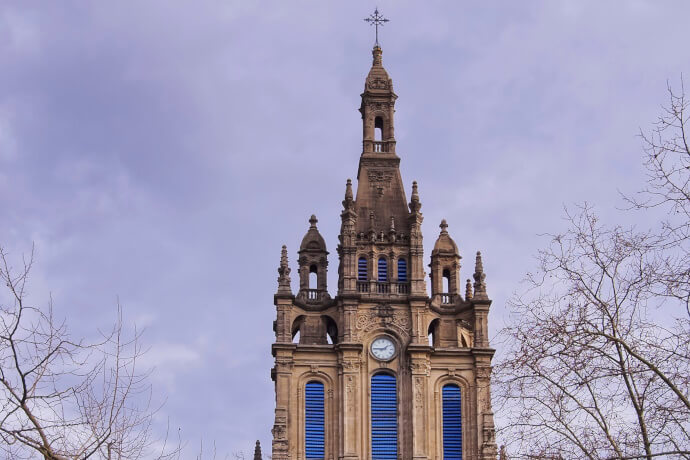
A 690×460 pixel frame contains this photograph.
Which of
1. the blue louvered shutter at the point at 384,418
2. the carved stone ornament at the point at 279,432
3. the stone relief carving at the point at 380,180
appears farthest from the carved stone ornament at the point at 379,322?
the stone relief carving at the point at 380,180

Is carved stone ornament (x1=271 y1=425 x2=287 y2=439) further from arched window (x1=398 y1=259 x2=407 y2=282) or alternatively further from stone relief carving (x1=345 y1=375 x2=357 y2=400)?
arched window (x1=398 y1=259 x2=407 y2=282)

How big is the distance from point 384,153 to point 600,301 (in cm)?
6205

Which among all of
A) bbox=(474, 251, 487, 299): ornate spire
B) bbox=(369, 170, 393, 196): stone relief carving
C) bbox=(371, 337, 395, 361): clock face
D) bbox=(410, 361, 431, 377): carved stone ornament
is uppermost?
bbox=(369, 170, 393, 196): stone relief carving

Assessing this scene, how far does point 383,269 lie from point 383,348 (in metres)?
5.61

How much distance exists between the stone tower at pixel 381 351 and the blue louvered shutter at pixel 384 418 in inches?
2.2

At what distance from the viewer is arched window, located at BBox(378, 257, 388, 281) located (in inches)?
3250

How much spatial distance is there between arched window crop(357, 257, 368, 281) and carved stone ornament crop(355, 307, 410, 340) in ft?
9.79

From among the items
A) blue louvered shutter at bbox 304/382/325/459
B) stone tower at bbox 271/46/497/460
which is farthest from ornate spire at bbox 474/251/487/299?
blue louvered shutter at bbox 304/382/325/459

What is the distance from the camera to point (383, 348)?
7931 centimetres

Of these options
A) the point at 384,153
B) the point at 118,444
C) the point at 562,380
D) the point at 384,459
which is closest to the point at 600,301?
the point at 562,380

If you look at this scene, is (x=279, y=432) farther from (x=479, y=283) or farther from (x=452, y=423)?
(x=479, y=283)

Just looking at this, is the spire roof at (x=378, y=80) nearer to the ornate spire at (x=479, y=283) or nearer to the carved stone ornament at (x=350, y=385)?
the ornate spire at (x=479, y=283)

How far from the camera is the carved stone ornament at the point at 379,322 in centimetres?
7956

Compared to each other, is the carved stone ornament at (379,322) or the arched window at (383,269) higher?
the arched window at (383,269)
